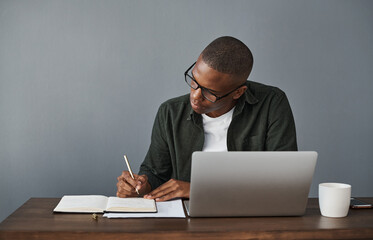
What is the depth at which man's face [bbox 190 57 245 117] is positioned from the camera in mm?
1716

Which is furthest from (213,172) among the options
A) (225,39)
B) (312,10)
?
(312,10)

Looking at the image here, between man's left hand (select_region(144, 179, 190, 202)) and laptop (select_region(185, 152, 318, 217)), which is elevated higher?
laptop (select_region(185, 152, 318, 217))

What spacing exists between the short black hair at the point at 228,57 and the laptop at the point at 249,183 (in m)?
0.53

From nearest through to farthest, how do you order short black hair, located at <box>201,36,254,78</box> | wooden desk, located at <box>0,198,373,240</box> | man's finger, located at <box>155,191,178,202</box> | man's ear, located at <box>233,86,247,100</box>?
wooden desk, located at <box>0,198,373,240</box> < man's finger, located at <box>155,191,178,202</box> < short black hair, located at <box>201,36,254,78</box> < man's ear, located at <box>233,86,247,100</box>

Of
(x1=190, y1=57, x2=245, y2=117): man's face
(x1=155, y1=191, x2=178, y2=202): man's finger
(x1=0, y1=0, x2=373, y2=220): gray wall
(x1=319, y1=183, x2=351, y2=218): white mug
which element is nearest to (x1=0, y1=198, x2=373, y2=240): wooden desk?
(x1=319, y1=183, x2=351, y2=218): white mug

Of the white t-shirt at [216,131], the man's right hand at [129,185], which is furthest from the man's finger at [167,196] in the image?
the white t-shirt at [216,131]

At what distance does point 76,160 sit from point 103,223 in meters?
1.39

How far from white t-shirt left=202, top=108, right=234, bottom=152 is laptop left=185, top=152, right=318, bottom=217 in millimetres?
689

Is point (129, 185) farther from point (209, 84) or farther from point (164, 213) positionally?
point (209, 84)

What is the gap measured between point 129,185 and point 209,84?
52 cm

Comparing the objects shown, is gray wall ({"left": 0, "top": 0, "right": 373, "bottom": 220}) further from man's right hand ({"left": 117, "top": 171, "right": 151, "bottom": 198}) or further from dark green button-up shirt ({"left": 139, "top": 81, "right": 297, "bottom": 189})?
man's right hand ({"left": 117, "top": 171, "right": 151, "bottom": 198})

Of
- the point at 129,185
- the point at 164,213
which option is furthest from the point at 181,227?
the point at 129,185

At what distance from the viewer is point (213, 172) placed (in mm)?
1285

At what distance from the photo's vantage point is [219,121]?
205 centimetres
